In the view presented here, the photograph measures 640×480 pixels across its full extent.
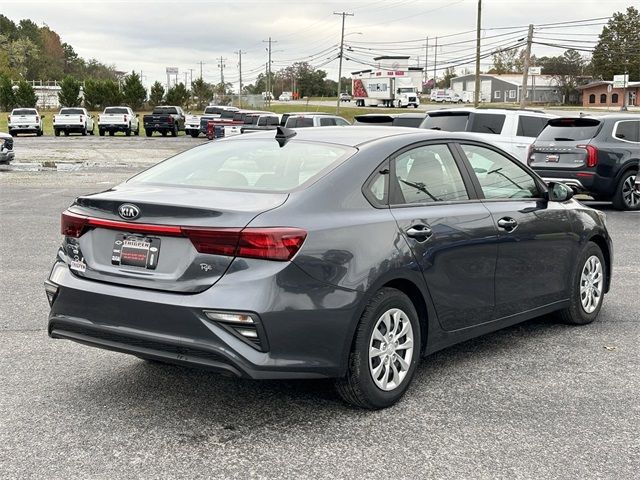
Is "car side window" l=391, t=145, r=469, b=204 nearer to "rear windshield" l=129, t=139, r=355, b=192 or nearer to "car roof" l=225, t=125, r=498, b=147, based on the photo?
"car roof" l=225, t=125, r=498, b=147

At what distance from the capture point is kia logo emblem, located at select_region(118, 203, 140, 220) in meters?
4.07

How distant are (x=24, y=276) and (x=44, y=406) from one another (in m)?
3.86

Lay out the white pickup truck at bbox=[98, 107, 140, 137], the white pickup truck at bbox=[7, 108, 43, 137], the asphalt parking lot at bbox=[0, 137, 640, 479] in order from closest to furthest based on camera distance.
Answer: the asphalt parking lot at bbox=[0, 137, 640, 479], the white pickup truck at bbox=[7, 108, 43, 137], the white pickup truck at bbox=[98, 107, 140, 137]

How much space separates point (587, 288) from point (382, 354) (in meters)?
Answer: 2.67

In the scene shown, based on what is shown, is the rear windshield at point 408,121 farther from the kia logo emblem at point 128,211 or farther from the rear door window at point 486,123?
the kia logo emblem at point 128,211

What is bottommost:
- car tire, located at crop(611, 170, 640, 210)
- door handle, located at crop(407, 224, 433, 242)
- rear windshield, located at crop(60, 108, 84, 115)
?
car tire, located at crop(611, 170, 640, 210)

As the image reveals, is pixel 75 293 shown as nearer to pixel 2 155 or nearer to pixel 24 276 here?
pixel 24 276

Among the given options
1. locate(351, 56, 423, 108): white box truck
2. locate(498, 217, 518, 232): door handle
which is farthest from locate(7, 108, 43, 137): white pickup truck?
locate(351, 56, 423, 108): white box truck

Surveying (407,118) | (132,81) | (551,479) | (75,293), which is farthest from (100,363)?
(132,81)

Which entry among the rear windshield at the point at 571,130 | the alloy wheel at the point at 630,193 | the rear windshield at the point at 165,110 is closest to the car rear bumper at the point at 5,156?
the rear windshield at the point at 571,130

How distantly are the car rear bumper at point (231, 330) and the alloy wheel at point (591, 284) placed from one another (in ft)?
9.54

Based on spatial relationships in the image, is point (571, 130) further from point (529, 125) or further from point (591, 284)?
point (591, 284)

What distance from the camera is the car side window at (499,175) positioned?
535cm

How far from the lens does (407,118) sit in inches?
838
